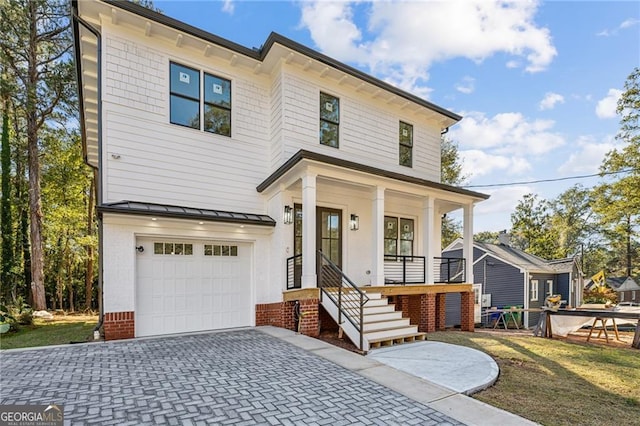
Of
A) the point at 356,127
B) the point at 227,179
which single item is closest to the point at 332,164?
the point at 227,179

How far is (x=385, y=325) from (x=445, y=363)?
1.79 m

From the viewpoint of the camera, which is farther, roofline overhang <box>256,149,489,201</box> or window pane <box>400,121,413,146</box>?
window pane <box>400,121,413,146</box>

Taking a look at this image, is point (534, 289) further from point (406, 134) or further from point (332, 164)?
point (332, 164)

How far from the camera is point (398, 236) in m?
11.1

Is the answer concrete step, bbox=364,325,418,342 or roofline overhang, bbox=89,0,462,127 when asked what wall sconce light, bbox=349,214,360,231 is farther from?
roofline overhang, bbox=89,0,462,127

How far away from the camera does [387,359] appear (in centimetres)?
577

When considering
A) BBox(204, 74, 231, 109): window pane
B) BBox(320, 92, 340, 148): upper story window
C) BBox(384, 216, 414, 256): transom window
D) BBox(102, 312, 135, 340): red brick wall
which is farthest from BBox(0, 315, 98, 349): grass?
BBox(384, 216, 414, 256): transom window

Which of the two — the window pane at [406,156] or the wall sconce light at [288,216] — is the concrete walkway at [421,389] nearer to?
the wall sconce light at [288,216]

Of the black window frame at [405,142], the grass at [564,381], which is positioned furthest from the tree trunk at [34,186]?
the grass at [564,381]

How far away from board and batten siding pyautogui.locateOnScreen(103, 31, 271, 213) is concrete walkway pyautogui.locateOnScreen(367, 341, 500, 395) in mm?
5099

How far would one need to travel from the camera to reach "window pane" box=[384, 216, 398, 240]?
35.5ft

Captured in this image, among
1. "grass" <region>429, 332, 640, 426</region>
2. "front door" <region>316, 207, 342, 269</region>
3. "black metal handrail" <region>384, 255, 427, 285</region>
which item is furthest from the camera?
"black metal handrail" <region>384, 255, 427, 285</region>

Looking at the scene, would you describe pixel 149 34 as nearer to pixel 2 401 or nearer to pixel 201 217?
pixel 201 217

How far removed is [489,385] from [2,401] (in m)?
6.10
